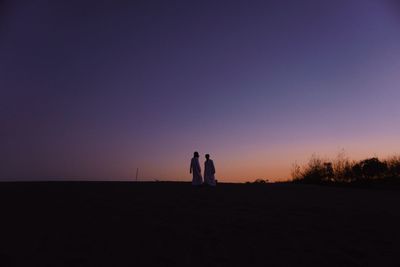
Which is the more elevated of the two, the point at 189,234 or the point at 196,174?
the point at 196,174

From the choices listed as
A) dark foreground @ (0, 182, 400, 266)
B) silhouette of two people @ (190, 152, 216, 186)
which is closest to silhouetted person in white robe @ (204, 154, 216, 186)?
silhouette of two people @ (190, 152, 216, 186)

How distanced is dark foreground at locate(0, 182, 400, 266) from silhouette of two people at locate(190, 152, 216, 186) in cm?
875

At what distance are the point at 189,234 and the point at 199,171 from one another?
1298cm

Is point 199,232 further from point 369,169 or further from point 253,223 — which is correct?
point 369,169

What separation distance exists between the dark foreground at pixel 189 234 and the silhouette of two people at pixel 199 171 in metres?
8.75

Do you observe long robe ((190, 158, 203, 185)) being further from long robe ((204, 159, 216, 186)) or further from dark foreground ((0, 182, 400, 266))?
dark foreground ((0, 182, 400, 266))

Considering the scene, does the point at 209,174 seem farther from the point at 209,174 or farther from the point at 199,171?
the point at 199,171

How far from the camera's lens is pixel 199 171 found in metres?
20.7

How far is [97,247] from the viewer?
6746 mm

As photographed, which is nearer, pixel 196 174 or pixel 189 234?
pixel 189 234

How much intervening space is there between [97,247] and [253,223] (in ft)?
12.3

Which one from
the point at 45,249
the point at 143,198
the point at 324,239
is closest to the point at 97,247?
the point at 45,249

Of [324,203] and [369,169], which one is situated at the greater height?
[369,169]

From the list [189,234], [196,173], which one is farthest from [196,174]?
[189,234]
